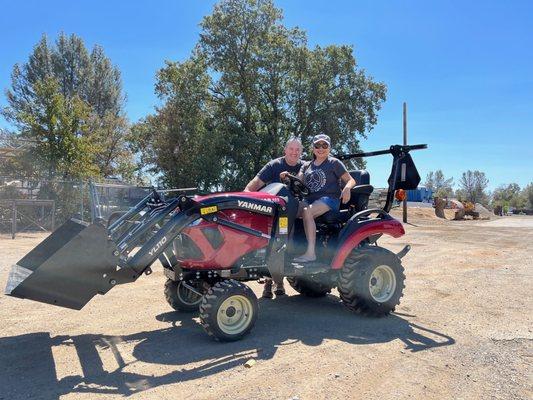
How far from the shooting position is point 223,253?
16.1ft

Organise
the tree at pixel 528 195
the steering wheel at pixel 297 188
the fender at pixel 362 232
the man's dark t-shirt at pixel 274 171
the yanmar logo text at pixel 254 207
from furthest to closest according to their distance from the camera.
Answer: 1. the tree at pixel 528 195
2. the man's dark t-shirt at pixel 274 171
3. the fender at pixel 362 232
4. the steering wheel at pixel 297 188
5. the yanmar logo text at pixel 254 207

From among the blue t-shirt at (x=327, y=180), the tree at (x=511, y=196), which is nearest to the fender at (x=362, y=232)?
the blue t-shirt at (x=327, y=180)

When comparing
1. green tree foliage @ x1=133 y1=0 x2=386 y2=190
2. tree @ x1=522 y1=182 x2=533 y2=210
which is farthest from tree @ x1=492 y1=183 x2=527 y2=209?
green tree foliage @ x1=133 y1=0 x2=386 y2=190

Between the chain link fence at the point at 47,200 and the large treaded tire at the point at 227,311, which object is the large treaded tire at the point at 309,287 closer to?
the large treaded tire at the point at 227,311

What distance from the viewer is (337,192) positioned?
591cm

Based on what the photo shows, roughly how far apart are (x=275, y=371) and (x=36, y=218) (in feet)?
50.0

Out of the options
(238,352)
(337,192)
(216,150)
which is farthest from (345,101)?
(238,352)

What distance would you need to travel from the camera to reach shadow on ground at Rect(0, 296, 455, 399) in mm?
3742

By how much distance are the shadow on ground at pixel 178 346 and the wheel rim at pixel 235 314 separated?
0.14 metres

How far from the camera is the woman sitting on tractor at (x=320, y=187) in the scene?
550cm

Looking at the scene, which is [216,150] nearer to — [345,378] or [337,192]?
[337,192]

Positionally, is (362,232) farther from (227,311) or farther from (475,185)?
(475,185)

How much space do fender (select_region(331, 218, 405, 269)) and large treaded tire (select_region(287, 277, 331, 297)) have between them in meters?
0.99

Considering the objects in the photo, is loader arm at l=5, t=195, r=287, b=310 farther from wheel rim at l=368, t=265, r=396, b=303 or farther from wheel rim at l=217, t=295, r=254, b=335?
wheel rim at l=368, t=265, r=396, b=303
